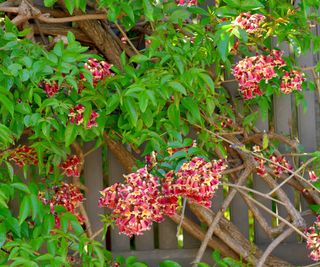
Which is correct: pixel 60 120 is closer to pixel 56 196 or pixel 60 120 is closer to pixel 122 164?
pixel 56 196

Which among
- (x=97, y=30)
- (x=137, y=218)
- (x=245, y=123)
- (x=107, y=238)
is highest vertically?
(x=97, y=30)

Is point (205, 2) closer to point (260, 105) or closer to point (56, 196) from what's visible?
point (260, 105)

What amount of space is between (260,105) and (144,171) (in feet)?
3.29

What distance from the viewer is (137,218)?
248 cm

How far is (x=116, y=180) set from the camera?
3.57 meters

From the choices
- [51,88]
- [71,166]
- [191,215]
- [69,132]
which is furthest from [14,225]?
[191,215]

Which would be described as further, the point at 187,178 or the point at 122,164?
the point at 122,164

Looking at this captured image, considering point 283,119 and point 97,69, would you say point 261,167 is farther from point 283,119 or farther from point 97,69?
point 97,69

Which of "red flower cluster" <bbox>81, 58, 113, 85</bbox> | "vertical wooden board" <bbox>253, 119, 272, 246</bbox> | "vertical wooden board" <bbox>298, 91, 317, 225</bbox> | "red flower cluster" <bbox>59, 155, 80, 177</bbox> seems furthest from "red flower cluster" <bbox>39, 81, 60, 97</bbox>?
"vertical wooden board" <bbox>298, 91, 317, 225</bbox>

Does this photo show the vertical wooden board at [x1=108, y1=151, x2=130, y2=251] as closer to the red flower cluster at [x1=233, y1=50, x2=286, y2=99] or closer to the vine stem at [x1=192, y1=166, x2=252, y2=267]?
the vine stem at [x1=192, y1=166, x2=252, y2=267]

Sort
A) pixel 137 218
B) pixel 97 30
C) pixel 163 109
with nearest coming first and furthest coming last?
pixel 137 218
pixel 163 109
pixel 97 30

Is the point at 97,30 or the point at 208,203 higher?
the point at 97,30

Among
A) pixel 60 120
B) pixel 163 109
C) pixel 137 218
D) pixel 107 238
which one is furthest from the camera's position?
pixel 107 238

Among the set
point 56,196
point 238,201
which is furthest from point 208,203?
point 238,201
